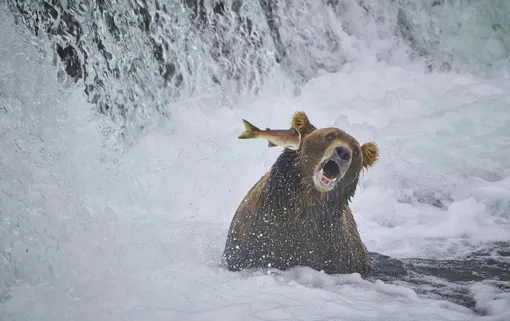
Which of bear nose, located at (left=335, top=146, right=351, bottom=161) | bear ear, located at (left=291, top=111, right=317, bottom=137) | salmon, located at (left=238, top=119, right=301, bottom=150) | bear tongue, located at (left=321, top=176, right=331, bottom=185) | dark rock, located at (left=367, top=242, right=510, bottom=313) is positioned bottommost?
dark rock, located at (left=367, top=242, right=510, bottom=313)

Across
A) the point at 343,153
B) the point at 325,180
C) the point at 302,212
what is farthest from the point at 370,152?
the point at 302,212

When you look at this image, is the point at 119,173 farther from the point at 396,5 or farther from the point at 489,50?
the point at 489,50

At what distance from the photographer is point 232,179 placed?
23.5 feet

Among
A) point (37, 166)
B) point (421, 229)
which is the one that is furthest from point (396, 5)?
point (37, 166)

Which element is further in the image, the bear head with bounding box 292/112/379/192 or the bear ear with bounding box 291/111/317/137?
the bear ear with bounding box 291/111/317/137

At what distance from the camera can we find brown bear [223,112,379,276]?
3871 mm

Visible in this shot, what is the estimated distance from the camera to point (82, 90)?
660cm

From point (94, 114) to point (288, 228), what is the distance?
3.48m

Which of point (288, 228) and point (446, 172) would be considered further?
point (446, 172)

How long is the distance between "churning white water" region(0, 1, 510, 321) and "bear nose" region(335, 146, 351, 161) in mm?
849

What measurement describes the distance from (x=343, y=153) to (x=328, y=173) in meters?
0.19

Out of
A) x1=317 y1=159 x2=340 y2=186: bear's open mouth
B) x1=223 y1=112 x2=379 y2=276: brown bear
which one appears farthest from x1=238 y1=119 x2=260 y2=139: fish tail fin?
x1=317 y1=159 x2=340 y2=186: bear's open mouth

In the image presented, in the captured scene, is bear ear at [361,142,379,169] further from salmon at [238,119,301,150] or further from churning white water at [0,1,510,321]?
churning white water at [0,1,510,321]

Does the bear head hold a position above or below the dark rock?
above
